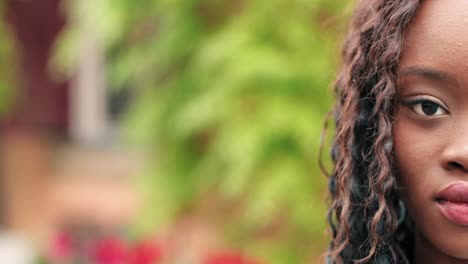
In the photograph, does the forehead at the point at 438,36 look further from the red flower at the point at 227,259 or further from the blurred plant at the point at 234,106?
the red flower at the point at 227,259

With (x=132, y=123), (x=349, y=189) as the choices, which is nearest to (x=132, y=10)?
(x=132, y=123)

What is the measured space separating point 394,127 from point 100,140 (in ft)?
20.0

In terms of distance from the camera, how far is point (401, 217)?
1629 millimetres

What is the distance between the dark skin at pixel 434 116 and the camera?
4.71 feet

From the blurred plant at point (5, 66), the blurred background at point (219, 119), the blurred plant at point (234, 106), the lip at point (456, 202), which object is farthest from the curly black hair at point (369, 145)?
the blurred plant at point (5, 66)

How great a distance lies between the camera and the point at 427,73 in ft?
4.82

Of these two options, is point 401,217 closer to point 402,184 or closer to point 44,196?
point 402,184

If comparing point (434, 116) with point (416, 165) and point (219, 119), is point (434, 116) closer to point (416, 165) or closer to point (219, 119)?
point (416, 165)

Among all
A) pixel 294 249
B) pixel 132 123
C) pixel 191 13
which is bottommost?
pixel 294 249

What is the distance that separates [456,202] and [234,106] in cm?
235

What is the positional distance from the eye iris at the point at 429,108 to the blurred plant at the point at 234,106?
180 cm

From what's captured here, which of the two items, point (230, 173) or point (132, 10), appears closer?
point (230, 173)

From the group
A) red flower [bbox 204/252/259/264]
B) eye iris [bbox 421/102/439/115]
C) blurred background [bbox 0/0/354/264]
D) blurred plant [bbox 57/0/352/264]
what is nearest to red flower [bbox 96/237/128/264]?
blurred background [bbox 0/0/354/264]

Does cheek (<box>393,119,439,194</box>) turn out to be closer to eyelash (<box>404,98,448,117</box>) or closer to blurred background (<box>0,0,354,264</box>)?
eyelash (<box>404,98,448,117</box>)
